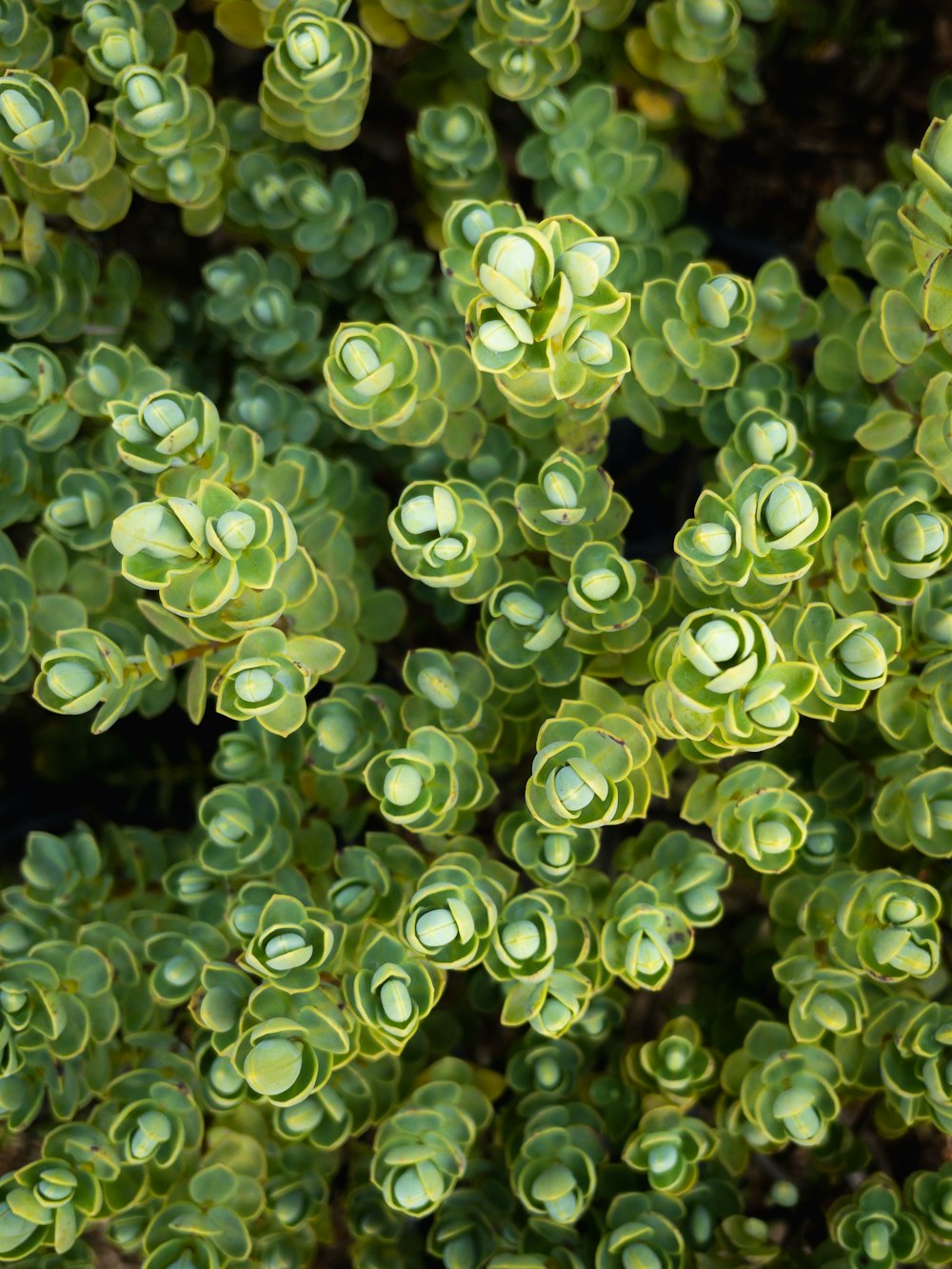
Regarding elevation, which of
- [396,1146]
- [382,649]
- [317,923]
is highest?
[317,923]

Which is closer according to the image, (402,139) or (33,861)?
(33,861)

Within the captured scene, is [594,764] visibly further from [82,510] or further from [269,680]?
[82,510]

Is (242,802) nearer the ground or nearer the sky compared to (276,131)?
nearer the ground

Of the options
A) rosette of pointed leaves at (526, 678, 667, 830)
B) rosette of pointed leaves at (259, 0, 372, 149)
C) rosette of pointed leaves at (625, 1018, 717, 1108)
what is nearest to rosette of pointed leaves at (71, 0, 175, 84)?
rosette of pointed leaves at (259, 0, 372, 149)

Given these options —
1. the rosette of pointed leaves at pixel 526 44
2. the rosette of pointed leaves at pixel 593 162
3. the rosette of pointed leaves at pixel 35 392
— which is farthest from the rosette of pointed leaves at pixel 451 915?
the rosette of pointed leaves at pixel 526 44

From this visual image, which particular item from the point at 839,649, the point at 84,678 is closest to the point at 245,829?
the point at 84,678

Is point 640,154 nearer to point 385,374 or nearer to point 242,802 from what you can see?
point 385,374

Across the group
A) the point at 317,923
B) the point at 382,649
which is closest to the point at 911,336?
the point at 382,649
